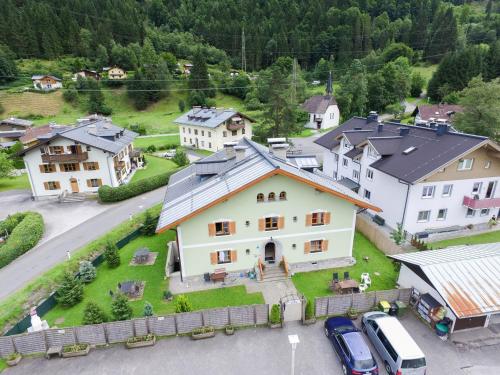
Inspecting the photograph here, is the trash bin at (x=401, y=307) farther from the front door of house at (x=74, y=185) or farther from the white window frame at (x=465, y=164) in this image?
the front door of house at (x=74, y=185)

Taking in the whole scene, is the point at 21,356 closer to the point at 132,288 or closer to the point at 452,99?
the point at 132,288

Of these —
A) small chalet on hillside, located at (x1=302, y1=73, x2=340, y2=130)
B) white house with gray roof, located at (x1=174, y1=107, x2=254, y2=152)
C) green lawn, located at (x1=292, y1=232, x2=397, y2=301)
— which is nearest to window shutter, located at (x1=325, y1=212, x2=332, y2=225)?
green lawn, located at (x1=292, y1=232, x2=397, y2=301)

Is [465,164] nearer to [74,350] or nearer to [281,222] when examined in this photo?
[281,222]

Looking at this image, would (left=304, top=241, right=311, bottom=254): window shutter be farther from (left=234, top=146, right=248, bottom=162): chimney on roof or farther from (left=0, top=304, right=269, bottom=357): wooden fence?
(left=234, top=146, right=248, bottom=162): chimney on roof

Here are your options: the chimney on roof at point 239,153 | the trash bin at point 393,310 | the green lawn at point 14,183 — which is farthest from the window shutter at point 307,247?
the green lawn at point 14,183

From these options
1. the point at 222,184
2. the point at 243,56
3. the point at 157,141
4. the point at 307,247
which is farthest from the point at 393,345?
the point at 243,56

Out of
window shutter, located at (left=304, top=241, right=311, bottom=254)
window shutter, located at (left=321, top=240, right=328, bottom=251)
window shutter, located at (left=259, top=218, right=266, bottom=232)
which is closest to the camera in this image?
window shutter, located at (left=259, top=218, right=266, bottom=232)
